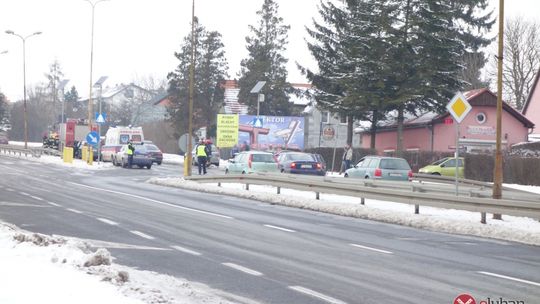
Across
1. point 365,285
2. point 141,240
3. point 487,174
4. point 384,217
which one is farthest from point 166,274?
point 487,174

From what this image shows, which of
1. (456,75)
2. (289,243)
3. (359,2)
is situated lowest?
(289,243)

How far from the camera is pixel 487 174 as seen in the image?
123ft

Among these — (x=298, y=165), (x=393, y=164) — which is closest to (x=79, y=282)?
(x=393, y=164)

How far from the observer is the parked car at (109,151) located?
50344 mm

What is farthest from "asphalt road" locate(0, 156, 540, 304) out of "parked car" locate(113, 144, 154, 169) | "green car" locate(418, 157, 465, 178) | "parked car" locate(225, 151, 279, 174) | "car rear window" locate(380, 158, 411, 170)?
"parked car" locate(113, 144, 154, 169)

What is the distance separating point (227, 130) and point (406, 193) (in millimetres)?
33482

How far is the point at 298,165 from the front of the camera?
103ft

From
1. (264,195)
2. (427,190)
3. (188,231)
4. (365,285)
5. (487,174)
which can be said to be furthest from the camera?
(487,174)

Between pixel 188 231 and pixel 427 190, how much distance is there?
8.35 meters

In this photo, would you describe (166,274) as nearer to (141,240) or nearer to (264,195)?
(141,240)

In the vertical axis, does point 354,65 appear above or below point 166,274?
above

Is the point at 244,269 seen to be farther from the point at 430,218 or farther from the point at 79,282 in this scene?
the point at 430,218

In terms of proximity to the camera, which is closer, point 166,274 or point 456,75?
point 166,274

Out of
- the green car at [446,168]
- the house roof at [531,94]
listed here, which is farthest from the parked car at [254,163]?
the house roof at [531,94]
